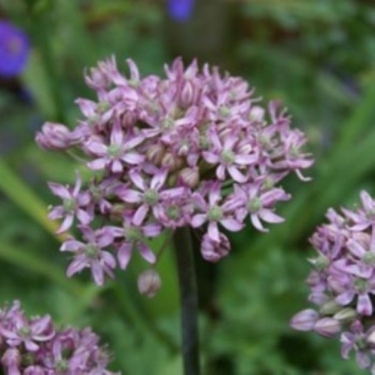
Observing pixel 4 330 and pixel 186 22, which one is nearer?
pixel 4 330

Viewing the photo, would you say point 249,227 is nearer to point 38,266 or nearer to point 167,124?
point 38,266

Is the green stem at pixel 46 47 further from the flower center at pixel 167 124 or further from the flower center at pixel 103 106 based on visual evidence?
the flower center at pixel 167 124

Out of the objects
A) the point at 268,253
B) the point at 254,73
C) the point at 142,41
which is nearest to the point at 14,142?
the point at 142,41

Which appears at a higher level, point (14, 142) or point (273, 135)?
point (273, 135)

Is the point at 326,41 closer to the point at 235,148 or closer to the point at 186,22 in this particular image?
the point at 186,22

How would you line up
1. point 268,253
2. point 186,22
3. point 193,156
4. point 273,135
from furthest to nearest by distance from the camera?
point 186,22
point 268,253
point 273,135
point 193,156

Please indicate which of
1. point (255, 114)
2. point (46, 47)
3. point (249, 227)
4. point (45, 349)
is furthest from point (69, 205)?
point (249, 227)
